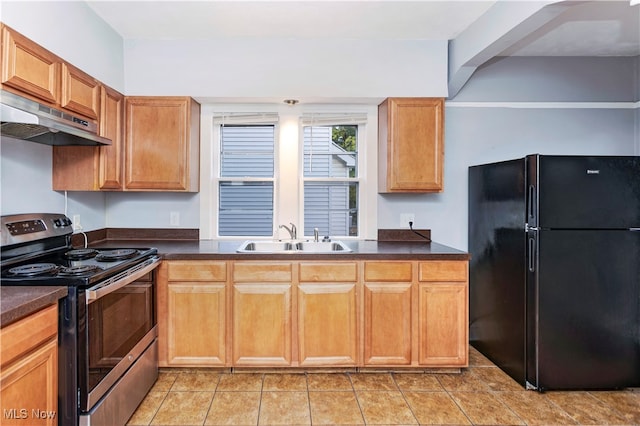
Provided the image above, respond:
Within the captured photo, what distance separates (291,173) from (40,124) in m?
1.79

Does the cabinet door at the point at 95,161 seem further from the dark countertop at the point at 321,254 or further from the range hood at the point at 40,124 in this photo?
the dark countertop at the point at 321,254

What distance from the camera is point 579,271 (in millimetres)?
2240

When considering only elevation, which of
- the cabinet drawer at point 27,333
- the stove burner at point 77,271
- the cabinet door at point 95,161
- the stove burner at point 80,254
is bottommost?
the cabinet drawer at point 27,333

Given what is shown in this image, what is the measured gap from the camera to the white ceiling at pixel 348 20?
2.32 m

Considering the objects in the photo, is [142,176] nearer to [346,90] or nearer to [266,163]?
[266,163]

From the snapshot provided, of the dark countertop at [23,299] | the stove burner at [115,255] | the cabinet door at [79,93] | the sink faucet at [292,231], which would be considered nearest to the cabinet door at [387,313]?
the sink faucet at [292,231]

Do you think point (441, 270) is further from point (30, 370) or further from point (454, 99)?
point (30, 370)

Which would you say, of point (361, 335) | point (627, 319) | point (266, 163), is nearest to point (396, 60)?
point (266, 163)

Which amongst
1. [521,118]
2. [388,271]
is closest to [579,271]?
[388,271]

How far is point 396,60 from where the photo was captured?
280 centimetres

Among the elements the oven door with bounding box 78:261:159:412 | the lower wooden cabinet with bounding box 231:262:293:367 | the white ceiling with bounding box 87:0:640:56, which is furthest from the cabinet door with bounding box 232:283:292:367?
the white ceiling with bounding box 87:0:640:56

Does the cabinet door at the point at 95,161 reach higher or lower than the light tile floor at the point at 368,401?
higher

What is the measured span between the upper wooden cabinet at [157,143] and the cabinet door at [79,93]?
0.35m

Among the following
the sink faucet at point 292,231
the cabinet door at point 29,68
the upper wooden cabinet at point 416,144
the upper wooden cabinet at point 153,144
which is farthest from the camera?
the sink faucet at point 292,231
